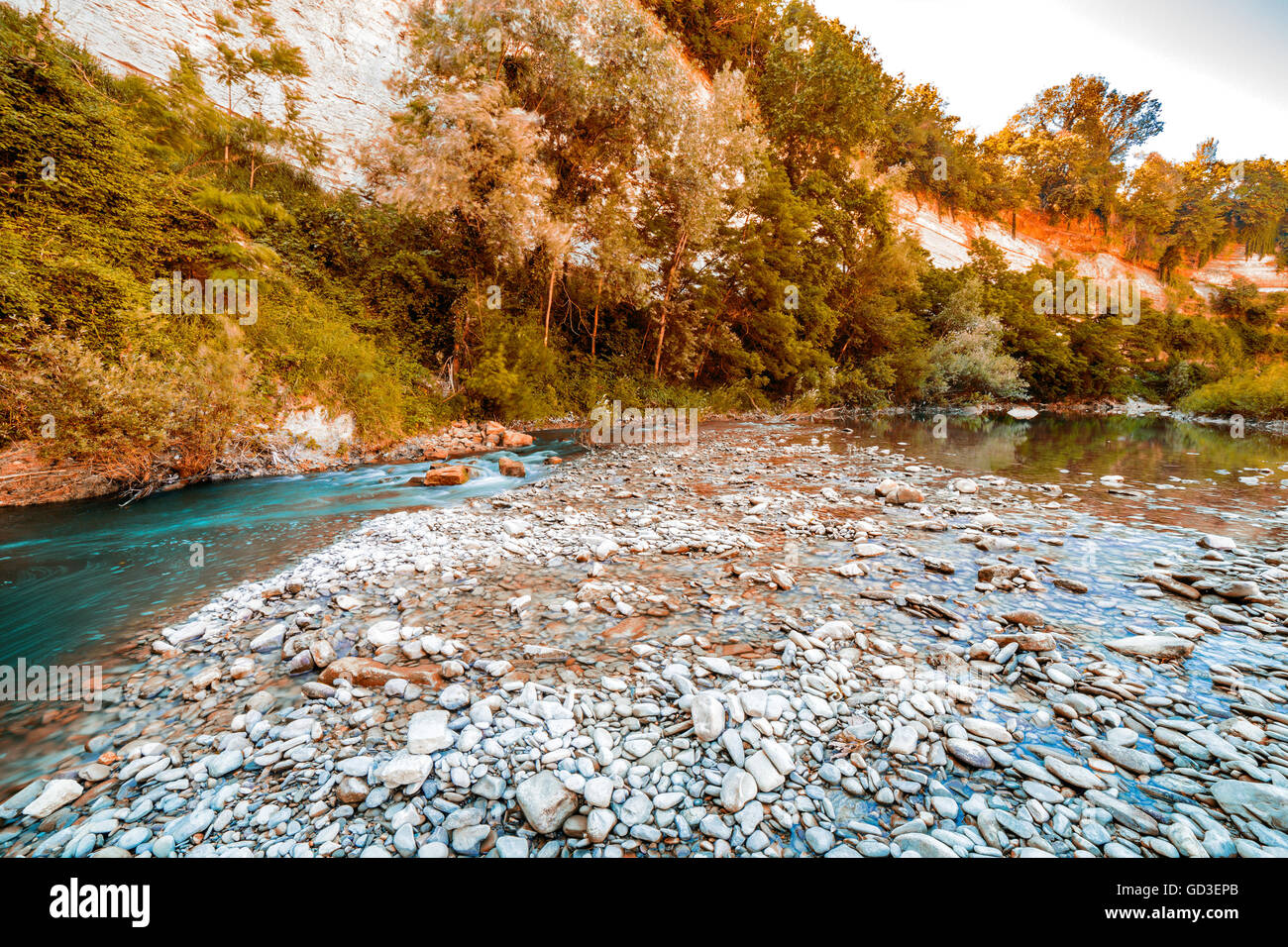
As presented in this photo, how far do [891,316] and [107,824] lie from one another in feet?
104

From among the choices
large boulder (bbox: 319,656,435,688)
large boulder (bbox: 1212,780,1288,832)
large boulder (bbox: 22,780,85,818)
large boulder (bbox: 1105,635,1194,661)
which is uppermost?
large boulder (bbox: 1105,635,1194,661)

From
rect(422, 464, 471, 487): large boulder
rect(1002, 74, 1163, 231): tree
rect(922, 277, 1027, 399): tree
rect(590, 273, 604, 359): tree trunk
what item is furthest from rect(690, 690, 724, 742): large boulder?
rect(1002, 74, 1163, 231): tree

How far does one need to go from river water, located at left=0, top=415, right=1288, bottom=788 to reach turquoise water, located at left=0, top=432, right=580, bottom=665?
0.07 feet

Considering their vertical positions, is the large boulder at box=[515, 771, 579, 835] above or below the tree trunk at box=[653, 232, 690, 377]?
below

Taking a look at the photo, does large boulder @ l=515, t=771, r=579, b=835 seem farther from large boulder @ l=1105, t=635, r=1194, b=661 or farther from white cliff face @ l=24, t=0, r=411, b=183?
white cliff face @ l=24, t=0, r=411, b=183

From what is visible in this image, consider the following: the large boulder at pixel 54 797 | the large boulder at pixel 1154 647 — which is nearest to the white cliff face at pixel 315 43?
the large boulder at pixel 54 797

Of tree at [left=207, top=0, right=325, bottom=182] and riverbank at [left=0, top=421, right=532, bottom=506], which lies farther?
tree at [left=207, top=0, right=325, bottom=182]

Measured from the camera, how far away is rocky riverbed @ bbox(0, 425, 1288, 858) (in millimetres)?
2078

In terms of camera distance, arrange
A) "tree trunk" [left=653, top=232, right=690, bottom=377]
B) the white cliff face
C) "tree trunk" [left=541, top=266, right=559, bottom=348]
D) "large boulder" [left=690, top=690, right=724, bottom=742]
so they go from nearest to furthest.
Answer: "large boulder" [left=690, top=690, right=724, bottom=742] < the white cliff face < "tree trunk" [left=541, top=266, right=559, bottom=348] < "tree trunk" [left=653, top=232, right=690, bottom=377]

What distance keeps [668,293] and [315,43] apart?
23111mm

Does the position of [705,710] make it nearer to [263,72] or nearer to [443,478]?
[443,478]

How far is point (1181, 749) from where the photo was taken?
8.21 ft

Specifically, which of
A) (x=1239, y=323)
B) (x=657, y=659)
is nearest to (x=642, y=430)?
(x=657, y=659)

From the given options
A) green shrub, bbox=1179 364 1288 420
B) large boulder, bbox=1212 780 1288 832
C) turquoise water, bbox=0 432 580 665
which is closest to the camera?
large boulder, bbox=1212 780 1288 832
